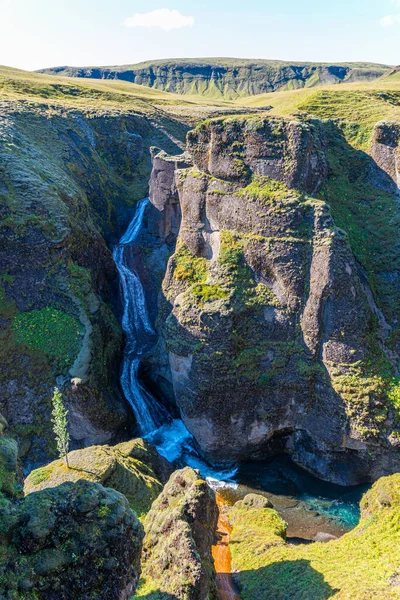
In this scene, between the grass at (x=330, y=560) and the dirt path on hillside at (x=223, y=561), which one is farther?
the dirt path on hillside at (x=223, y=561)

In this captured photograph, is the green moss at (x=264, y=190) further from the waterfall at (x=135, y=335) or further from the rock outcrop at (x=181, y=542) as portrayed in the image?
the rock outcrop at (x=181, y=542)

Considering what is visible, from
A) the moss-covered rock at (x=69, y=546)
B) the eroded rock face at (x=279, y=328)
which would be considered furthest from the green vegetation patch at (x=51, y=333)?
the moss-covered rock at (x=69, y=546)

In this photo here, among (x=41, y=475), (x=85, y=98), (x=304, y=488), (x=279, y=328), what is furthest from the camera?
(x=85, y=98)

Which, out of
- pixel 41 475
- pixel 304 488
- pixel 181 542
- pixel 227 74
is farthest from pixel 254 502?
pixel 227 74

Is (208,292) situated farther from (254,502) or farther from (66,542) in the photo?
(66,542)

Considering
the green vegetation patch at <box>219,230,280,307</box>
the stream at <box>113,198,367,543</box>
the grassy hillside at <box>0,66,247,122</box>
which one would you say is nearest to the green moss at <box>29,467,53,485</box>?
the stream at <box>113,198,367,543</box>
